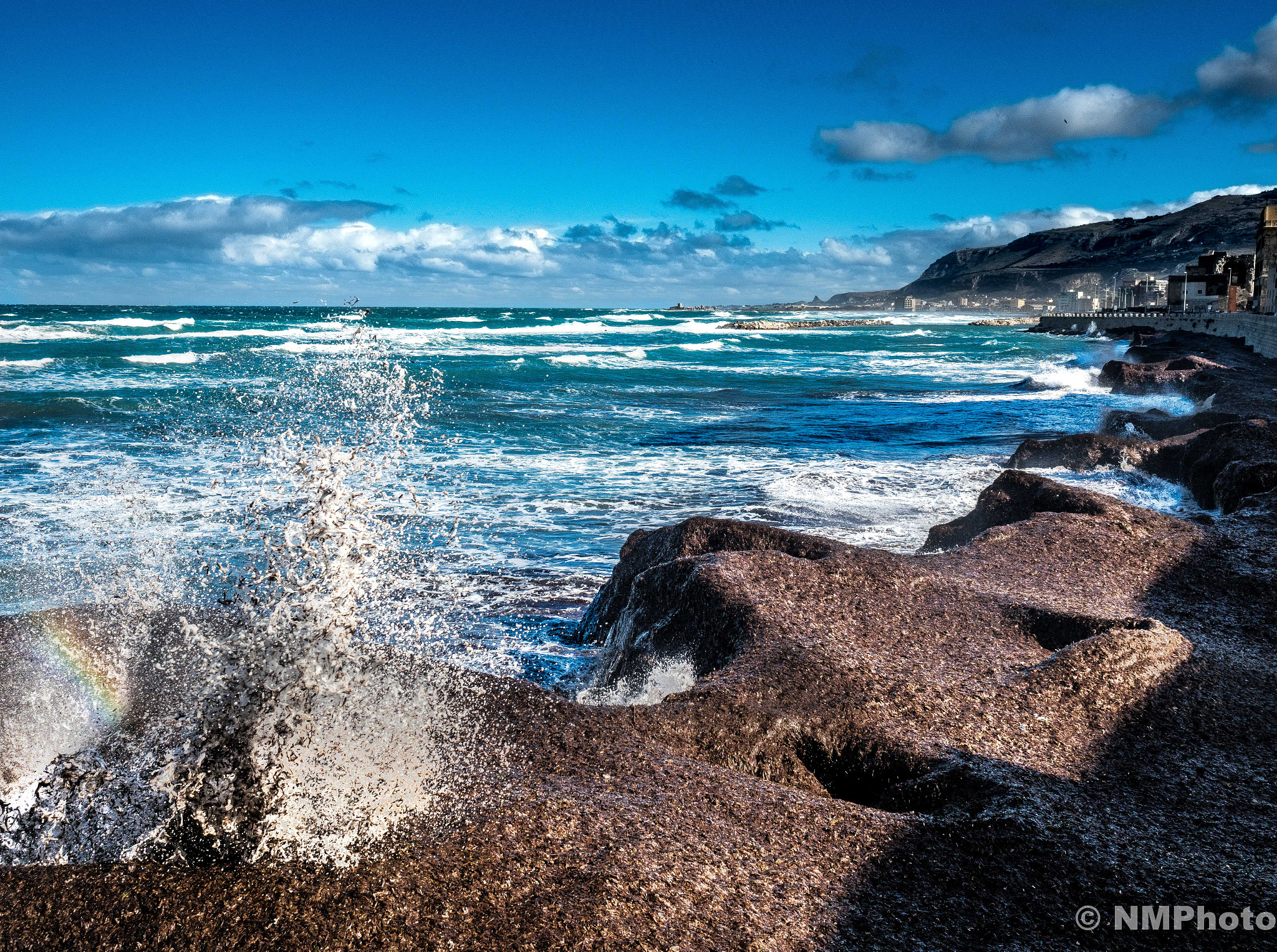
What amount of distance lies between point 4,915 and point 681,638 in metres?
3.42

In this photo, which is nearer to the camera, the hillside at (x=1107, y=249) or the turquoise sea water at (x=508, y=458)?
the turquoise sea water at (x=508, y=458)

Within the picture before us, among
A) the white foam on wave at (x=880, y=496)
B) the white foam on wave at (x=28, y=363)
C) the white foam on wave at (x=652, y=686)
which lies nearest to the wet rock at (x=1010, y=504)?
the white foam on wave at (x=880, y=496)

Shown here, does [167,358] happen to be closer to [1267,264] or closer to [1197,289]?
[1267,264]

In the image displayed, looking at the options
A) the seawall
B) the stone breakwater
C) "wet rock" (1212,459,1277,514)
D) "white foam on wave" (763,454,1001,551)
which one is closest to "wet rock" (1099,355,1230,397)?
the seawall

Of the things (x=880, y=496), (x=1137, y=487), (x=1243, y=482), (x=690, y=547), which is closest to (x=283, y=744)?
(x=690, y=547)

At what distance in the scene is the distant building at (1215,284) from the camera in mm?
47688

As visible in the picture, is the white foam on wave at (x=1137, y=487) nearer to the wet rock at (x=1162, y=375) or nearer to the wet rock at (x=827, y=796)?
the wet rock at (x=827, y=796)

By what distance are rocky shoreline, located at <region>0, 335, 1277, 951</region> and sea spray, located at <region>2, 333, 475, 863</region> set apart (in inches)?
6.0

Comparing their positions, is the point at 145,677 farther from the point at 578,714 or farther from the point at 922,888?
the point at 922,888

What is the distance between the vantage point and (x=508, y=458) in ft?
51.9

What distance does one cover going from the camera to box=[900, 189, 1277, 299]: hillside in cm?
14325

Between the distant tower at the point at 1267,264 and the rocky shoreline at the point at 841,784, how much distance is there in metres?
33.6

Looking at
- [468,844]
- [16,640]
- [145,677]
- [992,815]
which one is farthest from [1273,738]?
[16,640]

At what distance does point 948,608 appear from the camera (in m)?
5.28
